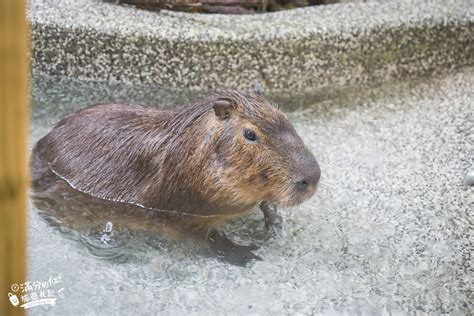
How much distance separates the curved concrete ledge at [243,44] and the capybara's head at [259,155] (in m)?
1.32

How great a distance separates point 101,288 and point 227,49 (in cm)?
191

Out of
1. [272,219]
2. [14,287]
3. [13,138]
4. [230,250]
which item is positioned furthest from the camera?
[272,219]

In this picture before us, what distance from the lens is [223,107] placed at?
9.13 feet

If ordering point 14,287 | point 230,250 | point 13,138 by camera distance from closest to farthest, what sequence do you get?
point 13,138, point 14,287, point 230,250

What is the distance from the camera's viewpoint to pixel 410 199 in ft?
10.6

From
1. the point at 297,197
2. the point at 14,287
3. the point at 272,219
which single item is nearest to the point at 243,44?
the point at 272,219

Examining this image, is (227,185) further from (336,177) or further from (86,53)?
(86,53)

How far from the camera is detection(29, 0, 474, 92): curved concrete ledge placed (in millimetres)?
4082

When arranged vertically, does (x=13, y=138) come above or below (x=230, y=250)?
above

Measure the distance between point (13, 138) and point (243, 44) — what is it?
2972 mm

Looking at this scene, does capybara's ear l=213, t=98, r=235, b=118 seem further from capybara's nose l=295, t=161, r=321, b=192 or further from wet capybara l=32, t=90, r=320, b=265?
capybara's nose l=295, t=161, r=321, b=192

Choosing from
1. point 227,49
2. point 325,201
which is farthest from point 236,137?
point 227,49

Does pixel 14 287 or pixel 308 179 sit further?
pixel 308 179

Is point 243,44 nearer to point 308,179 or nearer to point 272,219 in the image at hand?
point 272,219
